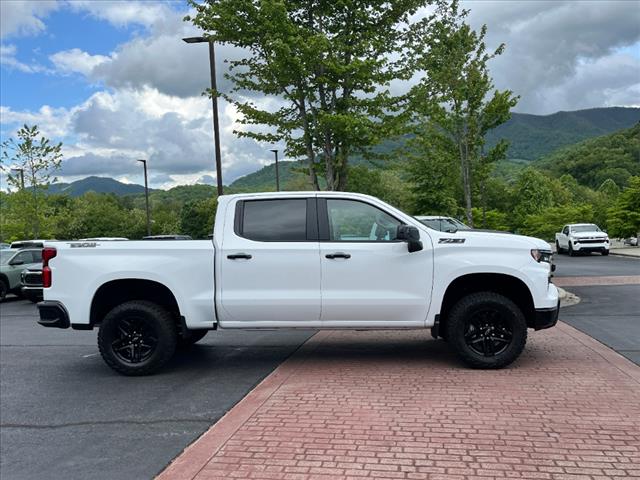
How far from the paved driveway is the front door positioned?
126 cm

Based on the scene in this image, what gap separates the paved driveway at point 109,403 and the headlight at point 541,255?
3.23 m

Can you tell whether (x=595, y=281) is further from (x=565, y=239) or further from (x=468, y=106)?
(x=565, y=239)

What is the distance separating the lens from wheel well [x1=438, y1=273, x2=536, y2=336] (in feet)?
20.6

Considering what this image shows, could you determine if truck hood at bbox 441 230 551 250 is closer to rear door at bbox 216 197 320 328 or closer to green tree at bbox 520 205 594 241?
rear door at bbox 216 197 320 328

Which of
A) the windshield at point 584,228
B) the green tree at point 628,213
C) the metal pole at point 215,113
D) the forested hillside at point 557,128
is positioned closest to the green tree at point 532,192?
the green tree at point 628,213

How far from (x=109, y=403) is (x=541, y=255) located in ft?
15.6

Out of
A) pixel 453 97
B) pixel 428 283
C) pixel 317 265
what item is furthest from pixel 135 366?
pixel 453 97

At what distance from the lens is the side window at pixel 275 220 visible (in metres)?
6.34

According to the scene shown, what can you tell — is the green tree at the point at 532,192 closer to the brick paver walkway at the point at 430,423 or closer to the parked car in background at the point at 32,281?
the parked car in background at the point at 32,281

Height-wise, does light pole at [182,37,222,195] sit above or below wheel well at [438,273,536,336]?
above

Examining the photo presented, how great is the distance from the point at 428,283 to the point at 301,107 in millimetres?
7619

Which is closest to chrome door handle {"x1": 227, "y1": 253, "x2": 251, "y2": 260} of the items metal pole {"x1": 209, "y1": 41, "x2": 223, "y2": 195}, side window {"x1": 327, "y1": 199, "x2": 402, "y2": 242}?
side window {"x1": 327, "y1": 199, "x2": 402, "y2": 242}

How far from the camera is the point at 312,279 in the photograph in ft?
20.2

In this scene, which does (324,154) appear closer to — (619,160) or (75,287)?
(75,287)
